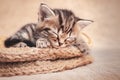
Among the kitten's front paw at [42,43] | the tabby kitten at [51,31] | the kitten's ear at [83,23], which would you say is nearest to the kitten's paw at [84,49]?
the tabby kitten at [51,31]

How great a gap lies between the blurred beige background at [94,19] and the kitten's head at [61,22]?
44mm

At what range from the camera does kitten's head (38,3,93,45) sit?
1.94m

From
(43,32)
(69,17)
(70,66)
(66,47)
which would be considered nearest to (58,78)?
(70,66)

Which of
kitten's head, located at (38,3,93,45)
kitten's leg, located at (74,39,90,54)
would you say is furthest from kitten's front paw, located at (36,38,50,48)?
kitten's leg, located at (74,39,90,54)

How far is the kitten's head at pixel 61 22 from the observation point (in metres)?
1.94

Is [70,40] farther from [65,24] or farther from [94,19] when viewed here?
[94,19]

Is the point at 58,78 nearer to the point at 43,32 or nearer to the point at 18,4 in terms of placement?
the point at 43,32

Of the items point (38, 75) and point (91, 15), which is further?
point (91, 15)

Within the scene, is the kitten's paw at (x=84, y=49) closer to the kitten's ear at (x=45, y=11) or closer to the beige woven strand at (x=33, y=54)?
the beige woven strand at (x=33, y=54)

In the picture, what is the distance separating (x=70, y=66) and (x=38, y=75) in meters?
0.27

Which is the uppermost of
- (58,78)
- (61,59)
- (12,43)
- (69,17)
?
(69,17)

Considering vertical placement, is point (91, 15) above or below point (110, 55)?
above

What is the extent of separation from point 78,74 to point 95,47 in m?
0.27

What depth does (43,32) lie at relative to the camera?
195 centimetres
